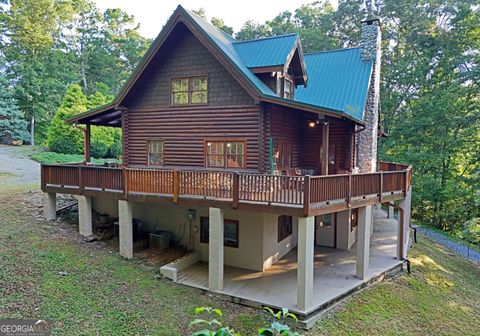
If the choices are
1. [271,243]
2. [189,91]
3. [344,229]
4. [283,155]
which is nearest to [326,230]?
[344,229]

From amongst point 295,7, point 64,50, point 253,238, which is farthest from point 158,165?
point 64,50

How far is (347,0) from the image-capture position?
33219mm

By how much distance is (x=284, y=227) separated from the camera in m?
13.6

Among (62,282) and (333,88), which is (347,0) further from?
(62,282)

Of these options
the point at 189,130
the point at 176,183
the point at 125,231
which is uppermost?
the point at 189,130

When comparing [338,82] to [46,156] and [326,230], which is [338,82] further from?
[46,156]

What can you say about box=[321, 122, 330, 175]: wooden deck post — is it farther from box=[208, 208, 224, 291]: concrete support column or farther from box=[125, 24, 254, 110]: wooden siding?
box=[208, 208, 224, 291]: concrete support column

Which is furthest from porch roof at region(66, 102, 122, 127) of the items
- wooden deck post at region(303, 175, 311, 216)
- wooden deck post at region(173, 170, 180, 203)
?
wooden deck post at region(303, 175, 311, 216)

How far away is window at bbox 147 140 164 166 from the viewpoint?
14.3 metres

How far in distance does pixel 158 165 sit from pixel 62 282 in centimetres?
645

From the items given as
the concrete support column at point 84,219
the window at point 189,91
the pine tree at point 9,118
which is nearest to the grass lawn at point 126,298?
the concrete support column at point 84,219

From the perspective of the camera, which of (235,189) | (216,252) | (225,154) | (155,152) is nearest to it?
(235,189)

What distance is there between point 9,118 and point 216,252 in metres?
29.9

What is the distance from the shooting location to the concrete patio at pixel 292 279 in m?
9.48
